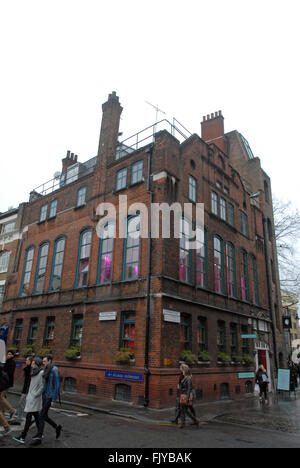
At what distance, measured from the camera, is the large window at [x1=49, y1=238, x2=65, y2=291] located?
20000mm

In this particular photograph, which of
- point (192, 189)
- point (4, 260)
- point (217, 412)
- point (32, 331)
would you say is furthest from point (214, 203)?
point (4, 260)

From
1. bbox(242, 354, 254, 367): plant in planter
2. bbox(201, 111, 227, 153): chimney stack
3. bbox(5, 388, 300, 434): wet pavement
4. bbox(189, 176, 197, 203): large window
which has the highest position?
bbox(201, 111, 227, 153): chimney stack

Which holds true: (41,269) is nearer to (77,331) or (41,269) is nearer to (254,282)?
(77,331)

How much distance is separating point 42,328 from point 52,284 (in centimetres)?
258

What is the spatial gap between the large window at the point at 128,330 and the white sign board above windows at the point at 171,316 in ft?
5.66

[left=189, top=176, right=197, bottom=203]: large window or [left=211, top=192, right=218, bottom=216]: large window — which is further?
[left=211, top=192, right=218, bottom=216]: large window

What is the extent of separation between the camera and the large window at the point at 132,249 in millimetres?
15930

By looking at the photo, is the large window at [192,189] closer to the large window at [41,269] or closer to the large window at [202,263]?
the large window at [202,263]

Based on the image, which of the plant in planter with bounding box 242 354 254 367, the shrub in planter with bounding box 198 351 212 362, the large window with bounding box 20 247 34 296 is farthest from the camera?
the large window with bounding box 20 247 34 296

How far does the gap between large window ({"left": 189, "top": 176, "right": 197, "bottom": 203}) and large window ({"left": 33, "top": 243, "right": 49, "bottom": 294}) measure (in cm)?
1017

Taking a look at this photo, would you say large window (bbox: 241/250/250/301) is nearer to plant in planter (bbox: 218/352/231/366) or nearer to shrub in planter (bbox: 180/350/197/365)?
plant in planter (bbox: 218/352/231/366)

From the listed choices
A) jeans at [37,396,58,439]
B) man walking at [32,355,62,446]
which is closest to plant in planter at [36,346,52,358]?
man walking at [32,355,62,446]

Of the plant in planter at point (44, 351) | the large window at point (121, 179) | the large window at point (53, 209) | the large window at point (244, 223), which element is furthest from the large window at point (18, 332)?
the large window at point (244, 223)
